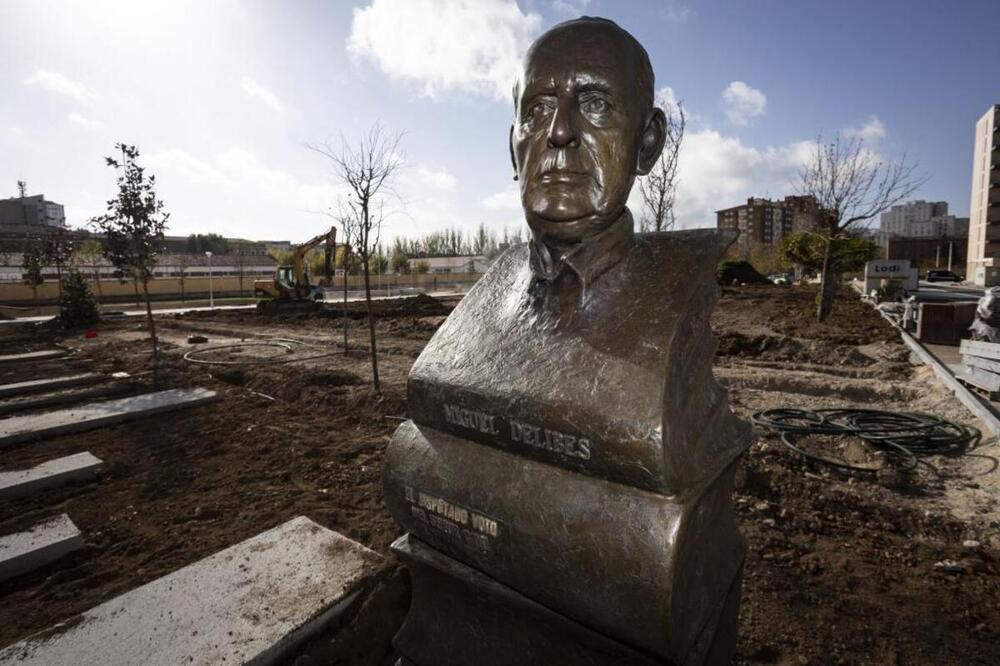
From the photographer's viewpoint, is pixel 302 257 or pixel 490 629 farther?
pixel 302 257

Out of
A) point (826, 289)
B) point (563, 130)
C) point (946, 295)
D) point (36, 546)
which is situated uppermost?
point (563, 130)

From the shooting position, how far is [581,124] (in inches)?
61.6

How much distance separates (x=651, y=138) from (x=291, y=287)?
20749mm

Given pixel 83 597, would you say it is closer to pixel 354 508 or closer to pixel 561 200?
pixel 354 508

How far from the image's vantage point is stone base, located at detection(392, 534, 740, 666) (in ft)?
4.77

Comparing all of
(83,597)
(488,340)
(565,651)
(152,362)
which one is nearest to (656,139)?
(488,340)

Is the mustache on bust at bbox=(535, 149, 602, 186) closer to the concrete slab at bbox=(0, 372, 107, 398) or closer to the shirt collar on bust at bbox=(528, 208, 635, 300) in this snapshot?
the shirt collar on bust at bbox=(528, 208, 635, 300)

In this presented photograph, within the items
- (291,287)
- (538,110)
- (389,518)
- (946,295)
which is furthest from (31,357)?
(946,295)

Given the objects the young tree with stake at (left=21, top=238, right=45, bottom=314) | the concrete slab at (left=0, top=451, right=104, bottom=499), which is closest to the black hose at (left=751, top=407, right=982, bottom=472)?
the concrete slab at (left=0, top=451, right=104, bottom=499)

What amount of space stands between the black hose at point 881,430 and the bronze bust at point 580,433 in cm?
343

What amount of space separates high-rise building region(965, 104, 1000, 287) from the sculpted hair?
55.7 metres

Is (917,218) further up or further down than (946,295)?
further up

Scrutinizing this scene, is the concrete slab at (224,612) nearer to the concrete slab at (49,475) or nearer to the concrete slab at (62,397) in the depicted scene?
the concrete slab at (49,475)

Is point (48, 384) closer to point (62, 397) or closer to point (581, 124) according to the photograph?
point (62, 397)
